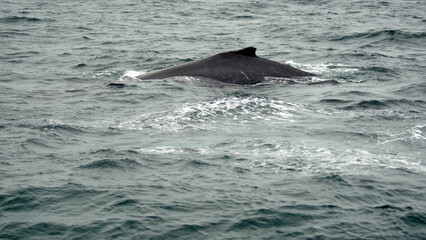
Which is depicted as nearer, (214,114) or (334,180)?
(334,180)

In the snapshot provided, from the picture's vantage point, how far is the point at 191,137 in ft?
45.3

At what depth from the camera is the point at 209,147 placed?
13.1m

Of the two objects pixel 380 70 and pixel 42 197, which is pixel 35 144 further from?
pixel 380 70

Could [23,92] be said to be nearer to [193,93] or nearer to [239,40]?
[193,93]

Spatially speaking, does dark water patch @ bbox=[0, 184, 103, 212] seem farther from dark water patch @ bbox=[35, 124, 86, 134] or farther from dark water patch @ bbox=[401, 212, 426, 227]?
dark water patch @ bbox=[401, 212, 426, 227]

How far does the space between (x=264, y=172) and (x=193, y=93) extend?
6489 millimetres

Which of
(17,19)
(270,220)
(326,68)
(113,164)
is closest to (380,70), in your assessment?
(326,68)

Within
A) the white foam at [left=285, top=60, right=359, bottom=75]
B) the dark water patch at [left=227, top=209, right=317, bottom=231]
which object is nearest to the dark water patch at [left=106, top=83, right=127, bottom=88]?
the white foam at [left=285, top=60, right=359, bottom=75]

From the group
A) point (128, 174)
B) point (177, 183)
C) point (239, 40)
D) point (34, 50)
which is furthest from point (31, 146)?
point (239, 40)

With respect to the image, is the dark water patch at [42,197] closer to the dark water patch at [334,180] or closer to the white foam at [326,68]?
the dark water patch at [334,180]

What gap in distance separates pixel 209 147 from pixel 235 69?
6095mm

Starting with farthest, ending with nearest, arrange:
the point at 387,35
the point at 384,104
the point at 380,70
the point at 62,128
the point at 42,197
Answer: the point at 387,35 < the point at 380,70 < the point at 384,104 < the point at 62,128 < the point at 42,197

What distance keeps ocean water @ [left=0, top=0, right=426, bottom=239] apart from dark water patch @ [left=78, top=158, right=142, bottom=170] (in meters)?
0.04

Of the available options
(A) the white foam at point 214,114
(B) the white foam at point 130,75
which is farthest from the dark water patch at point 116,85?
(A) the white foam at point 214,114
